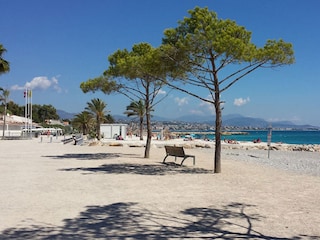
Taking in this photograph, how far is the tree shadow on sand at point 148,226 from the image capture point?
487 centimetres

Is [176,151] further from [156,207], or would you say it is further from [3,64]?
[3,64]

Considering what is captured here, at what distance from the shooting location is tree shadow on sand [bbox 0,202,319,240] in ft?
16.0

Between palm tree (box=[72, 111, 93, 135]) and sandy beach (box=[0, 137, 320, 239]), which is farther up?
palm tree (box=[72, 111, 93, 135])

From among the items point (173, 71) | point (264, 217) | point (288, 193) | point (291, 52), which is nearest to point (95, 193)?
point (264, 217)

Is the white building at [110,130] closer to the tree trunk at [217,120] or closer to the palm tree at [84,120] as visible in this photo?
the palm tree at [84,120]

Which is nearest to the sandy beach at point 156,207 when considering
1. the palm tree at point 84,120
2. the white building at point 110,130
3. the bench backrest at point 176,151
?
the bench backrest at point 176,151

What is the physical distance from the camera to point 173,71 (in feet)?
42.0

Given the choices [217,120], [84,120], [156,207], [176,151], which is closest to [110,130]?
[84,120]

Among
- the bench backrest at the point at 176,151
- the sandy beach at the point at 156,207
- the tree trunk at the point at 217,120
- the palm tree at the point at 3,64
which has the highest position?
the palm tree at the point at 3,64

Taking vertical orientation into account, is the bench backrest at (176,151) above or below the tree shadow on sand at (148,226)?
above

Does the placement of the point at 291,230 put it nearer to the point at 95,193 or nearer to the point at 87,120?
the point at 95,193

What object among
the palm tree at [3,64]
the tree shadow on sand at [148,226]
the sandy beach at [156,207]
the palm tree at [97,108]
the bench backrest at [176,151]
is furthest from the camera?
the palm tree at [97,108]

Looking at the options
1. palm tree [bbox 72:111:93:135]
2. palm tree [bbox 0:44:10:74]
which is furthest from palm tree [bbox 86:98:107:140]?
palm tree [bbox 0:44:10:74]

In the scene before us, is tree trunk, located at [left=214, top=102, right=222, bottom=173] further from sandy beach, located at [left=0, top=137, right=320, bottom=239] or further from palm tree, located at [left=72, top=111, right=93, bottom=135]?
palm tree, located at [left=72, top=111, right=93, bottom=135]
